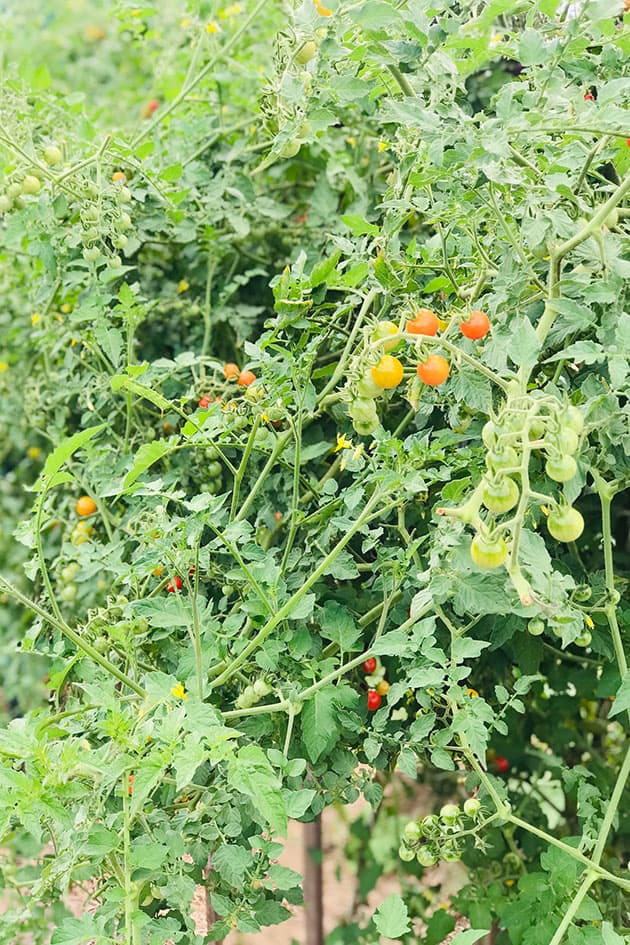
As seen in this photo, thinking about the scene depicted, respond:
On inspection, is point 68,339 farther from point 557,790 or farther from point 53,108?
point 557,790

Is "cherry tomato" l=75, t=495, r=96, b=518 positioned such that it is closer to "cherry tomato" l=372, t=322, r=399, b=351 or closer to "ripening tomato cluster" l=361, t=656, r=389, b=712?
"ripening tomato cluster" l=361, t=656, r=389, b=712

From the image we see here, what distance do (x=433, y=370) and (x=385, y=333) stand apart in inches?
2.4

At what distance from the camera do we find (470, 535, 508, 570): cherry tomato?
2.63ft

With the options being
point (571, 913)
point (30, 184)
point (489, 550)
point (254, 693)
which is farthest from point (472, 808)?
point (30, 184)

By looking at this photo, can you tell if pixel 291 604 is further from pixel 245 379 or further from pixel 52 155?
pixel 52 155

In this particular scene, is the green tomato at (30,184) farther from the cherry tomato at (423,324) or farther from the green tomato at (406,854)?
the green tomato at (406,854)

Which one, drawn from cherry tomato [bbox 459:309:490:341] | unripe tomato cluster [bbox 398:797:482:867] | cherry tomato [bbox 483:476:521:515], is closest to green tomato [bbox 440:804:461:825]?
unripe tomato cluster [bbox 398:797:482:867]

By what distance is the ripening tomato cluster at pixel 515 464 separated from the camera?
0.79m

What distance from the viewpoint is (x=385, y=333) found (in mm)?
966

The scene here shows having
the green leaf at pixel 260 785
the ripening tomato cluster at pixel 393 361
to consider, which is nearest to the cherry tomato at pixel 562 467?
the ripening tomato cluster at pixel 393 361

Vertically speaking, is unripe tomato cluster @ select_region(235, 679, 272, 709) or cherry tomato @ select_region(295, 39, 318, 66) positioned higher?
cherry tomato @ select_region(295, 39, 318, 66)

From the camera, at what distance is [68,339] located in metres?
1.63

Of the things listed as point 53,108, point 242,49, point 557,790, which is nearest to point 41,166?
point 53,108

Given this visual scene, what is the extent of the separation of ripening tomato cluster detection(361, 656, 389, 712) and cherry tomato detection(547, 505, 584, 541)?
1.43ft
